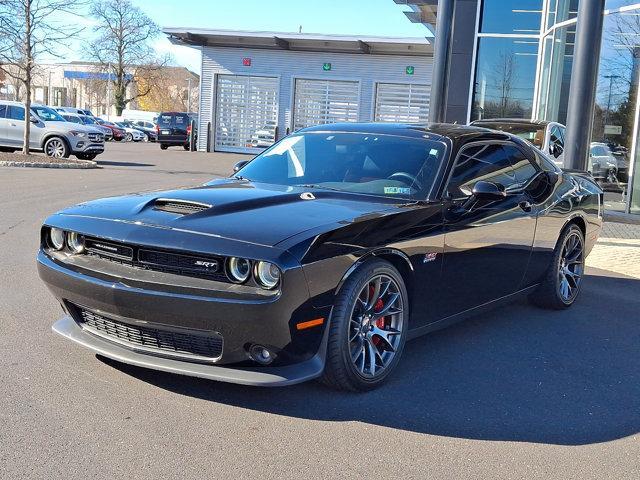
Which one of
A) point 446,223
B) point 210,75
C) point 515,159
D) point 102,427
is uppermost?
point 210,75

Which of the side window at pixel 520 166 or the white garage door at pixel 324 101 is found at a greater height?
the white garage door at pixel 324 101

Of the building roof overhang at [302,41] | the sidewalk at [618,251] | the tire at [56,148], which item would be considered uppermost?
the building roof overhang at [302,41]

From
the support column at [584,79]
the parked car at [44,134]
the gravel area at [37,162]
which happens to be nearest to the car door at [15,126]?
the parked car at [44,134]

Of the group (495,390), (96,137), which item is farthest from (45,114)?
(495,390)

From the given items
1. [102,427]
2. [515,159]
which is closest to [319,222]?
[102,427]

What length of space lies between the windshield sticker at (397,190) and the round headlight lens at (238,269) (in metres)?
→ 1.47

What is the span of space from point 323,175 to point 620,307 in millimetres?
3283

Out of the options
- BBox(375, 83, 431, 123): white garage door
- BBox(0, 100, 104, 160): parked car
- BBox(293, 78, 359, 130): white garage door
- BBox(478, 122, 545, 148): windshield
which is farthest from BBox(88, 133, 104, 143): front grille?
BBox(478, 122, 545, 148): windshield

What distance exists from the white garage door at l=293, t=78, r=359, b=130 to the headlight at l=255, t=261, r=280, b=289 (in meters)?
28.8

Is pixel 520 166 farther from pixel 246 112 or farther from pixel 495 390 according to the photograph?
pixel 246 112

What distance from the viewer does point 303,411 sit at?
12.7ft

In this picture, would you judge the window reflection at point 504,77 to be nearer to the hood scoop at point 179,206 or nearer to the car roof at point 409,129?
the car roof at point 409,129

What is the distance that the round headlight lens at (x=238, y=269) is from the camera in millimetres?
3682

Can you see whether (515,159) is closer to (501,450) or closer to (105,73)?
(501,450)
